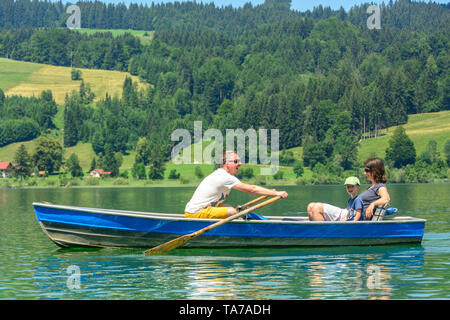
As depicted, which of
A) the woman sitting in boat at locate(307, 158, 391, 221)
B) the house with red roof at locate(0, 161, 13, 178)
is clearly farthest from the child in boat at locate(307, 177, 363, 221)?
the house with red roof at locate(0, 161, 13, 178)

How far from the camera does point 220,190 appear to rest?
79.3ft

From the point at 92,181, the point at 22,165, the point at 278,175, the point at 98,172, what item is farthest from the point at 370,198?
the point at 98,172

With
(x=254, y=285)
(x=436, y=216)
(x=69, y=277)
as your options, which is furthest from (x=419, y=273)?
(x=436, y=216)

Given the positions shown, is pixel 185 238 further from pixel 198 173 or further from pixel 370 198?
pixel 198 173

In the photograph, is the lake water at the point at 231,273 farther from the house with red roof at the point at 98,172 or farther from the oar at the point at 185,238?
the house with red roof at the point at 98,172

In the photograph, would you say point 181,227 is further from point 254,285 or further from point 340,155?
point 340,155

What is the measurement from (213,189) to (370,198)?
5714mm

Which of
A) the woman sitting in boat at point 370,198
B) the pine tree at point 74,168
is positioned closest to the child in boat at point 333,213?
the woman sitting in boat at point 370,198

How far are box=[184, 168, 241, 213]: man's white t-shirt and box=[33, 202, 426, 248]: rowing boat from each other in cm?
63

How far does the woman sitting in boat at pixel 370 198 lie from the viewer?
24.5 metres

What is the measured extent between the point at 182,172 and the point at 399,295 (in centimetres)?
14931

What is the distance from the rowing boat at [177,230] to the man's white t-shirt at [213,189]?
24.7 inches

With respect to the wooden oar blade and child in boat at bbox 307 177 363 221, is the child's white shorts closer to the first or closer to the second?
child in boat at bbox 307 177 363 221

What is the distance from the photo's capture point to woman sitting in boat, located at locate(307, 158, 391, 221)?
24.5 m
